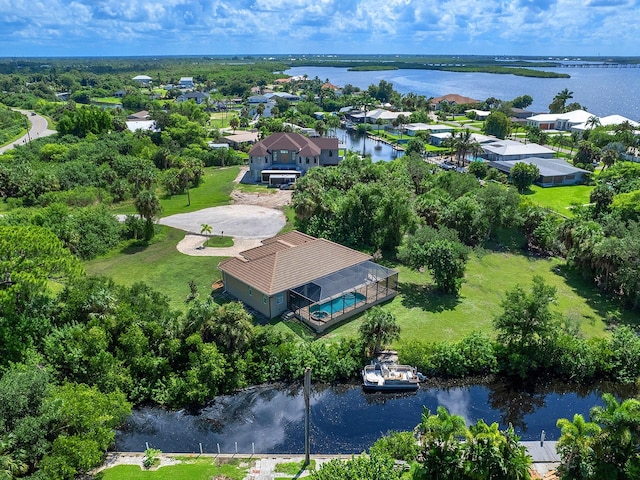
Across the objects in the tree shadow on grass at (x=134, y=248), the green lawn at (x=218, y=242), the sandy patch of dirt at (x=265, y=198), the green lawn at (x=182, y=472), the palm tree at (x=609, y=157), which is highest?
the palm tree at (x=609, y=157)

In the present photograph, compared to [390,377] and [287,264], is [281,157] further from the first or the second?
[390,377]

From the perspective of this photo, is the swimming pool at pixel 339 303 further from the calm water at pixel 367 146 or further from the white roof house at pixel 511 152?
the calm water at pixel 367 146

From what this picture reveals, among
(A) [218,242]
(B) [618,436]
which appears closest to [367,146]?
(A) [218,242]

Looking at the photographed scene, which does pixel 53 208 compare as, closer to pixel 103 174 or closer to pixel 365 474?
pixel 103 174

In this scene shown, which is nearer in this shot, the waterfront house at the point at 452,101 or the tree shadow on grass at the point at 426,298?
the tree shadow on grass at the point at 426,298

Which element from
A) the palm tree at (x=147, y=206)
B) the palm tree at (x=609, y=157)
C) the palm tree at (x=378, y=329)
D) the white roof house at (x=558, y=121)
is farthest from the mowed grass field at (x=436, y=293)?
the white roof house at (x=558, y=121)

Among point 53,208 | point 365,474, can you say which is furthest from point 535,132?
point 365,474

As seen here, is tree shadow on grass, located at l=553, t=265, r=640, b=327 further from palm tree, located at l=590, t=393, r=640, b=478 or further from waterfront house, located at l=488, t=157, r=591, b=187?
waterfront house, located at l=488, t=157, r=591, b=187
